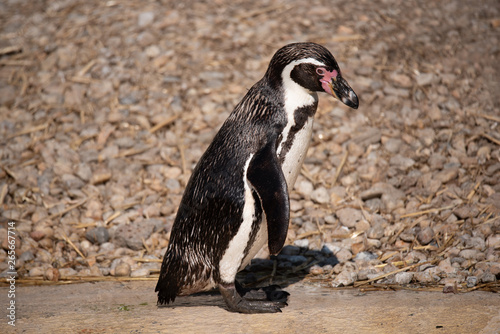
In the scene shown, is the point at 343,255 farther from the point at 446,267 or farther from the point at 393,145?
the point at 393,145

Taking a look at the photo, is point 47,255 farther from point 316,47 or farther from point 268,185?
point 316,47

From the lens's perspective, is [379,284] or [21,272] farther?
[21,272]

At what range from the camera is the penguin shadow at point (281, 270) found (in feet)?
11.3

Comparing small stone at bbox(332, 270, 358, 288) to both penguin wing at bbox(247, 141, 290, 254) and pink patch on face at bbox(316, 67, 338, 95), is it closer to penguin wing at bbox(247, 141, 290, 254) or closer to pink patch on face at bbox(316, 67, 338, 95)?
penguin wing at bbox(247, 141, 290, 254)

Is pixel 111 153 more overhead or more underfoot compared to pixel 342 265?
more overhead

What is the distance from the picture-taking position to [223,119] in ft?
17.0

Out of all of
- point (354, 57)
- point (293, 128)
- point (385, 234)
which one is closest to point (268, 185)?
point (293, 128)

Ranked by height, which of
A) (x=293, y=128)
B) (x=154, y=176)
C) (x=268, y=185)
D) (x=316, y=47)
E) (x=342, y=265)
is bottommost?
(x=342, y=265)

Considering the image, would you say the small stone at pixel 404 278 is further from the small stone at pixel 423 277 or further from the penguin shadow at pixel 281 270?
the penguin shadow at pixel 281 270

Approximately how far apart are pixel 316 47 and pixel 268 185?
29.8 inches

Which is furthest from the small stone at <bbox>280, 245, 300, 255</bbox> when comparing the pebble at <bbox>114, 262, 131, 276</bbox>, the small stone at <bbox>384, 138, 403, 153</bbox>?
the small stone at <bbox>384, 138, 403, 153</bbox>

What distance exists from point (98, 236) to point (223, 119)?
1.54m

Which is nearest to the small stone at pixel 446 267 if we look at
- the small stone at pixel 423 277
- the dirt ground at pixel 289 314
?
the small stone at pixel 423 277

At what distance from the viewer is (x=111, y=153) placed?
16.4 ft
